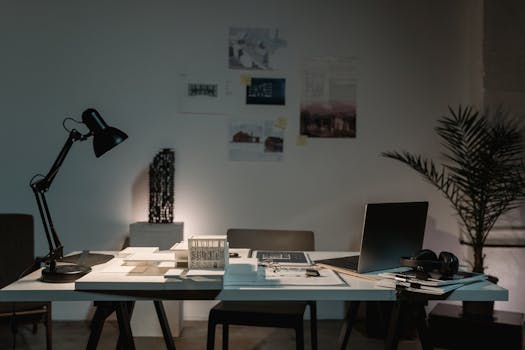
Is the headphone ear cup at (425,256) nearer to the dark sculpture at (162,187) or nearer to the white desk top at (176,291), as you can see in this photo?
the white desk top at (176,291)

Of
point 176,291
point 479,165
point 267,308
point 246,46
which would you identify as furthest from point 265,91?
point 176,291

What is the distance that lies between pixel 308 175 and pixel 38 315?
1.94m

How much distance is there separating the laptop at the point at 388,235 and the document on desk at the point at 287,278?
0.12 m

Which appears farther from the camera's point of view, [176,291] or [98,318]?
[98,318]

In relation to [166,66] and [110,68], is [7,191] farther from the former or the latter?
[166,66]

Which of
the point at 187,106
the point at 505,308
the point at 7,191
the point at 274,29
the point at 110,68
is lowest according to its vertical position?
the point at 505,308

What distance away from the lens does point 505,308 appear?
11.1 feet

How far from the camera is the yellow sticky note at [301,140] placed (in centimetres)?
343

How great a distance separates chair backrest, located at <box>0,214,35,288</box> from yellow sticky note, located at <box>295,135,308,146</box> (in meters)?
1.81

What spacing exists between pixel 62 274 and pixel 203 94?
1.97 meters

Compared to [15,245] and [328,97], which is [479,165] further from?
[15,245]

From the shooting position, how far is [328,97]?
11.2 feet

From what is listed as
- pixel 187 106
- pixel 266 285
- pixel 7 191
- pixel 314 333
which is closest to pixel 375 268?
pixel 266 285

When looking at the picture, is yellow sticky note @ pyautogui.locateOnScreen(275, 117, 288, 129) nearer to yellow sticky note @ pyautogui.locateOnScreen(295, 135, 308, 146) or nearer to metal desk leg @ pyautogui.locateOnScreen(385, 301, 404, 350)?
yellow sticky note @ pyautogui.locateOnScreen(295, 135, 308, 146)
